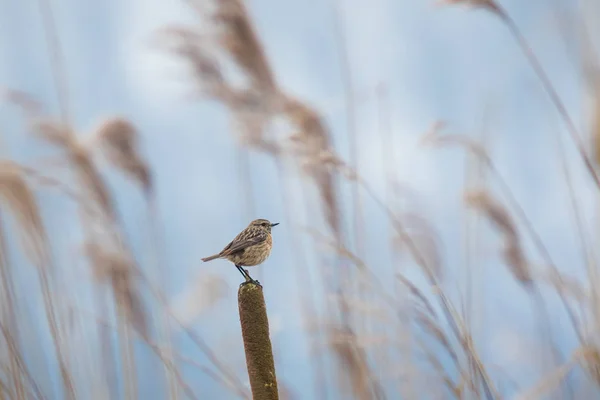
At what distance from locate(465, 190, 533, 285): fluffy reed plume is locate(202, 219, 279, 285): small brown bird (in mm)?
1358

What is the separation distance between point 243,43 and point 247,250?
105 cm

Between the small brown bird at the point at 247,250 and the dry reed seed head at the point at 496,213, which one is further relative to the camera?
the dry reed seed head at the point at 496,213

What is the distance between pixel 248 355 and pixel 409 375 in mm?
2024

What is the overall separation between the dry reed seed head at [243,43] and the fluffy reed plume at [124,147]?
2.08ft

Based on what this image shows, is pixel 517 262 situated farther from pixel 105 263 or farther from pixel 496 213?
pixel 105 263

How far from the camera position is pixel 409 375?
330 centimetres

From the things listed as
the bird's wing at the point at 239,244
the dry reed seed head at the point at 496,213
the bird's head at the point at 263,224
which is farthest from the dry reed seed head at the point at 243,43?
the dry reed seed head at the point at 496,213

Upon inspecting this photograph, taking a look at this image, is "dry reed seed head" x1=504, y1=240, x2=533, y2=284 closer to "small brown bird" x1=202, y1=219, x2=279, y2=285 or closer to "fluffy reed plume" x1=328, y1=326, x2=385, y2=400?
"fluffy reed plume" x1=328, y1=326, x2=385, y2=400

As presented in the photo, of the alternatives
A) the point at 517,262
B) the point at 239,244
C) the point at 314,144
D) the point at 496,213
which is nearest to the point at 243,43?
the point at 314,144

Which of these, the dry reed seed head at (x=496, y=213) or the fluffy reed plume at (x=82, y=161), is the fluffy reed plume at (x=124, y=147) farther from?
the dry reed seed head at (x=496, y=213)

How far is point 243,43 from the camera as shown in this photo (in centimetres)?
308

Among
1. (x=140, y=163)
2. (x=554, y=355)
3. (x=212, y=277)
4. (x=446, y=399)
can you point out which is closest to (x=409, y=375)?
(x=446, y=399)

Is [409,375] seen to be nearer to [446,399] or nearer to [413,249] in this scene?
[446,399]

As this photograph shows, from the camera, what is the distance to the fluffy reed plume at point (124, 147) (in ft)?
10.9
